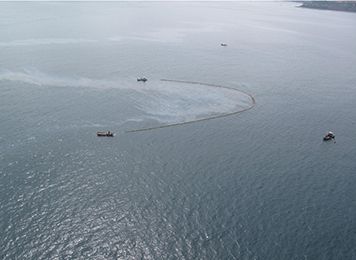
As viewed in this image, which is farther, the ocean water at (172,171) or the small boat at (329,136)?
the small boat at (329,136)

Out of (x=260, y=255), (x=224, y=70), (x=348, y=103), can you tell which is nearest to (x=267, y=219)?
(x=260, y=255)

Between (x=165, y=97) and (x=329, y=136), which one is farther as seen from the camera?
(x=165, y=97)

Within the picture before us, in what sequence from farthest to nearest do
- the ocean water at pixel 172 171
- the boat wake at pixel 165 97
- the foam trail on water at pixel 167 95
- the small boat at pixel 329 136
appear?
1. the foam trail on water at pixel 167 95
2. the boat wake at pixel 165 97
3. the small boat at pixel 329 136
4. the ocean water at pixel 172 171

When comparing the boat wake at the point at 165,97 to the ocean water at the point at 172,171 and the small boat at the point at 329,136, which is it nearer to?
the ocean water at the point at 172,171

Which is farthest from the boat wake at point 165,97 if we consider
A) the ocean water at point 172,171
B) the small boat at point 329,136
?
the small boat at point 329,136

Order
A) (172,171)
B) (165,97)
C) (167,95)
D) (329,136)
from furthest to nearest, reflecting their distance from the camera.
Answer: (167,95) → (165,97) → (329,136) → (172,171)

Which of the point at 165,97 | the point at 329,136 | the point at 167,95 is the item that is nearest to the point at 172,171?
the point at 165,97

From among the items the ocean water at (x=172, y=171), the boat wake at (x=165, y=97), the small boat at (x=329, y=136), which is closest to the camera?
the ocean water at (x=172, y=171)

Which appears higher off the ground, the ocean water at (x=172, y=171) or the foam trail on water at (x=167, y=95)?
the ocean water at (x=172, y=171)

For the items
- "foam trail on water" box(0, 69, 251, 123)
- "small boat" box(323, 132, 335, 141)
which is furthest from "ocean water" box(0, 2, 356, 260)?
"small boat" box(323, 132, 335, 141)

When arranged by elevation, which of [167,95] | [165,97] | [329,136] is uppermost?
[329,136]

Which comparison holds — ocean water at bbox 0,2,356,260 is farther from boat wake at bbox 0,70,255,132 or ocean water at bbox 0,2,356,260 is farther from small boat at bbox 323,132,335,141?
small boat at bbox 323,132,335,141

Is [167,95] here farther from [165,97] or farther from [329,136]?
[329,136]
